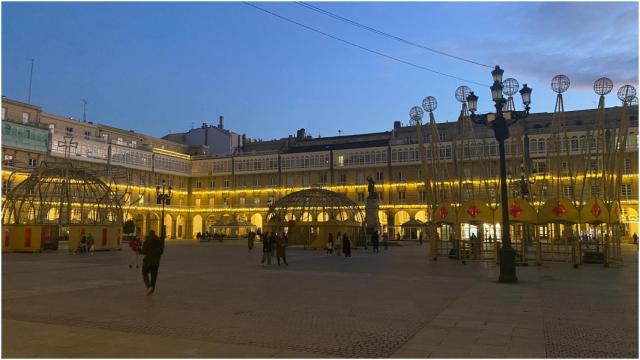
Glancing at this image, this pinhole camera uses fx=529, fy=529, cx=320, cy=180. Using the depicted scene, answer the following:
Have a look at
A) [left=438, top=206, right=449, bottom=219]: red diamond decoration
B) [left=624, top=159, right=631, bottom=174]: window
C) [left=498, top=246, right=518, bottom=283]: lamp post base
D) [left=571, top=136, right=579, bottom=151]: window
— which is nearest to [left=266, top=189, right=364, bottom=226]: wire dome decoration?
[left=438, top=206, right=449, bottom=219]: red diamond decoration

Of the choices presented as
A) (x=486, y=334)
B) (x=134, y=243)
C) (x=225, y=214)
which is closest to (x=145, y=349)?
(x=486, y=334)

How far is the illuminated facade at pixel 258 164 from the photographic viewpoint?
6512 centimetres

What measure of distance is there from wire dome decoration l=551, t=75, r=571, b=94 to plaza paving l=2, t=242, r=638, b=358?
10.4 metres

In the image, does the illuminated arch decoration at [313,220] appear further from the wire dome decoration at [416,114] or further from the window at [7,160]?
the window at [7,160]

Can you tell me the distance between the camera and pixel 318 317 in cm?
996

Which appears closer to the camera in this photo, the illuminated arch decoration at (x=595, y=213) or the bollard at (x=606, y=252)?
the bollard at (x=606, y=252)

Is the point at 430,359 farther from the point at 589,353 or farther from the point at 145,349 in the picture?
the point at 145,349

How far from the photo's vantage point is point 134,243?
18.3 metres

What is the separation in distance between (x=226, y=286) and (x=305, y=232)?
25652mm

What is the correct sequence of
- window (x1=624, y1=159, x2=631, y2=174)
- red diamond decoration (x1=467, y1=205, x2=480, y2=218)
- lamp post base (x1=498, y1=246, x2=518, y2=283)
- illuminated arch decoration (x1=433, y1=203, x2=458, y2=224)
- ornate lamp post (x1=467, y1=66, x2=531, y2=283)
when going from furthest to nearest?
window (x1=624, y1=159, x2=631, y2=174), illuminated arch decoration (x1=433, y1=203, x2=458, y2=224), red diamond decoration (x1=467, y1=205, x2=480, y2=218), ornate lamp post (x1=467, y1=66, x2=531, y2=283), lamp post base (x1=498, y1=246, x2=518, y2=283)

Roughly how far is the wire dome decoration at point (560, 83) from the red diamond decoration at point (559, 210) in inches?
210

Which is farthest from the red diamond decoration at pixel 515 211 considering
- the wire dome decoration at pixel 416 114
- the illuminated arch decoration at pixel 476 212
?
the wire dome decoration at pixel 416 114

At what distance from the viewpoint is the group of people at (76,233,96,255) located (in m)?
31.5

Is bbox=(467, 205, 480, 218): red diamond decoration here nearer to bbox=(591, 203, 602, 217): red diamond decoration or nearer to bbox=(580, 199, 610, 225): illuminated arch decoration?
bbox=(580, 199, 610, 225): illuminated arch decoration
